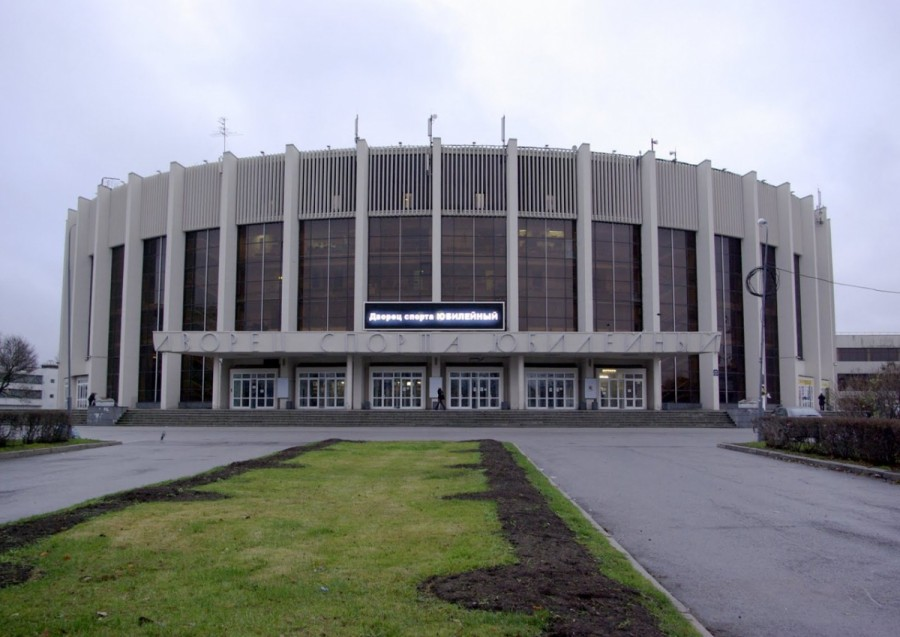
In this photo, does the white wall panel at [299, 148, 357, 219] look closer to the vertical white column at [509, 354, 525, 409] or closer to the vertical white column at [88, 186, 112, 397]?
the vertical white column at [509, 354, 525, 409]

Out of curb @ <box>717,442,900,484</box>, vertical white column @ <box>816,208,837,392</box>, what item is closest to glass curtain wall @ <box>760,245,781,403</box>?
vertical white column @ <box>816,208,837,392</box>

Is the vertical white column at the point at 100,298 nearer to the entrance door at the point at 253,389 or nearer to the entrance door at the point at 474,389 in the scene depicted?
the entrance door at the point at 253,389

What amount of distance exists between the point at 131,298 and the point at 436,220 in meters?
23.7

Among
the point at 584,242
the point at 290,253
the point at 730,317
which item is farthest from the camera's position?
the point at 730,317

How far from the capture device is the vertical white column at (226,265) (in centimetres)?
4888

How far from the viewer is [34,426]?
2233 centimetres

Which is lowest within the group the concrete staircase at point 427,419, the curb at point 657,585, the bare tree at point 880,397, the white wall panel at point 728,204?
the concrete staircase at point 427,419

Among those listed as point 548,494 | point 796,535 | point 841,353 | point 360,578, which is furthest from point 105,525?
point 841,353

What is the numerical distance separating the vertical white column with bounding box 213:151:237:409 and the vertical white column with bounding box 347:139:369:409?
28.8ft

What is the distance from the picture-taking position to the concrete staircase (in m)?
40.8

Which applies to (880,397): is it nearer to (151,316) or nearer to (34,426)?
(34,426)

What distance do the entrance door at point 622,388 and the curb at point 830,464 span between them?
2673 cm

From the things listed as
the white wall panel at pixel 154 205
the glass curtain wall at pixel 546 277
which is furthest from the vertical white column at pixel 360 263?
the white wall panel at pixel 154 205

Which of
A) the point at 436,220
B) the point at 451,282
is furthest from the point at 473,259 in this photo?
the point at 436,220
